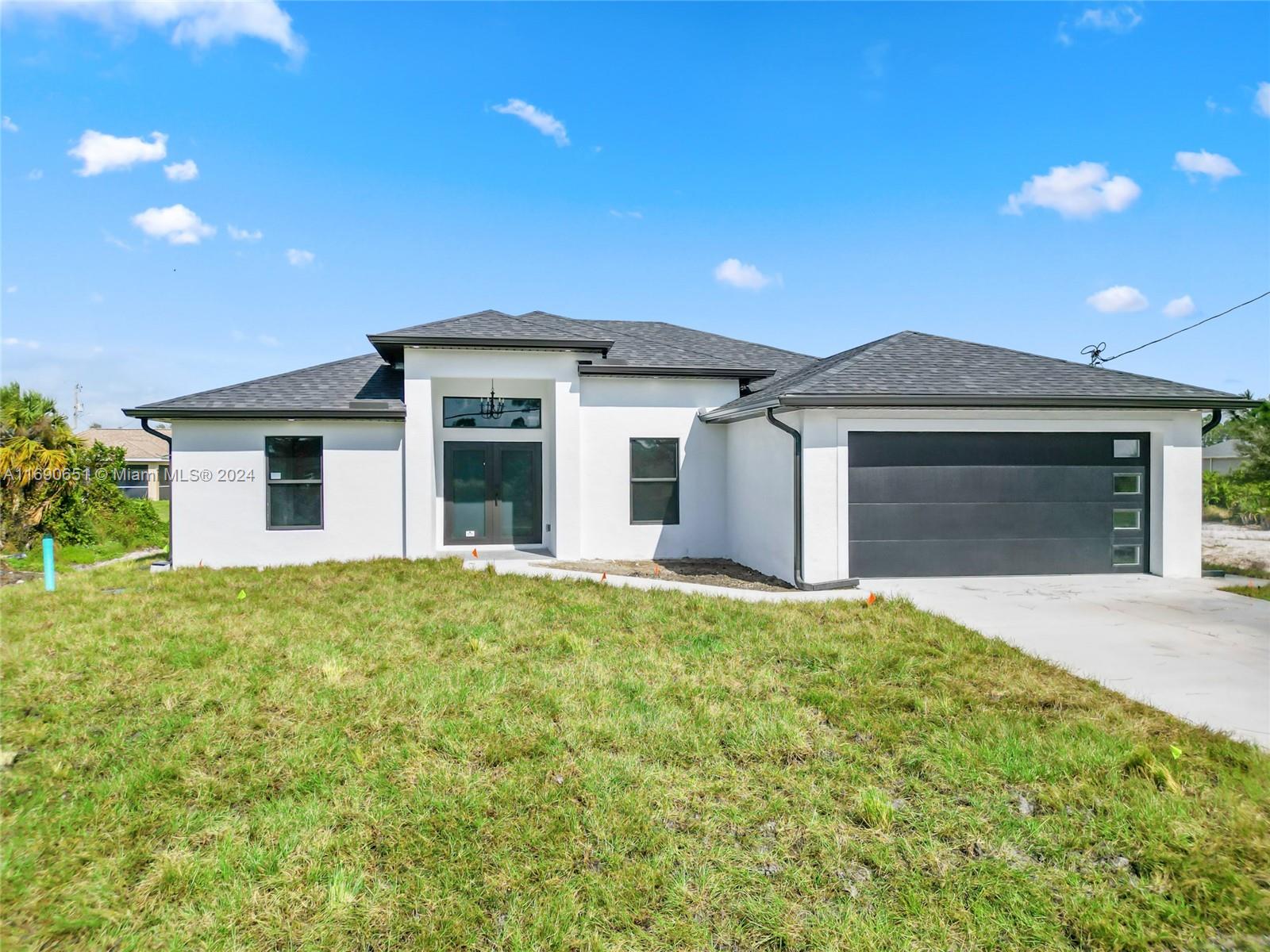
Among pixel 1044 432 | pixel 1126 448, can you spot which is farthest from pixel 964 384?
pixel 1126 448

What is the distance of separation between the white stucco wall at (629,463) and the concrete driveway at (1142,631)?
3.67 metres

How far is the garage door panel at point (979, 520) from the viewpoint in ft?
30.0

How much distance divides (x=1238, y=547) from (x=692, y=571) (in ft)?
43.0

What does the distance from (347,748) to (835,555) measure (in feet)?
22.7

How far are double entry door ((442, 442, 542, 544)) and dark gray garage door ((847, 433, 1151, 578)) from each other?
6081mm

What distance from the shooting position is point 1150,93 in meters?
11.2

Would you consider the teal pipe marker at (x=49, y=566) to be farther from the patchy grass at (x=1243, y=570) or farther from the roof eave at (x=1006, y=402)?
the patchy grass at (x=1243, y=570)

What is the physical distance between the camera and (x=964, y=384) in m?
9.23

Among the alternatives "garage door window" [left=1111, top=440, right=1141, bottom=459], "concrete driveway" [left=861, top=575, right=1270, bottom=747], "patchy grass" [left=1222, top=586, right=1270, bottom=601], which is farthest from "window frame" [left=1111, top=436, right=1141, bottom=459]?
"patchy grass" [left=1222, top=586, right=1270, bottom=601]

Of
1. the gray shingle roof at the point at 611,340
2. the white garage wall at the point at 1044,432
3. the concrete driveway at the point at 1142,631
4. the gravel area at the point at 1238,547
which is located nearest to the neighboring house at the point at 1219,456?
the gravel area at the point at 1238,547

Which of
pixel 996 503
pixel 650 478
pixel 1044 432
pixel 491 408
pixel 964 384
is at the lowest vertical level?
pixel 996 503

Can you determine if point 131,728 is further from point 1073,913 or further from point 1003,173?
point 1003,173

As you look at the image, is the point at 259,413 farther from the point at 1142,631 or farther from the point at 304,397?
the point at 1142,631

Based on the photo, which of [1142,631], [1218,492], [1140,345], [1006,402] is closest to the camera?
[1142,631]
